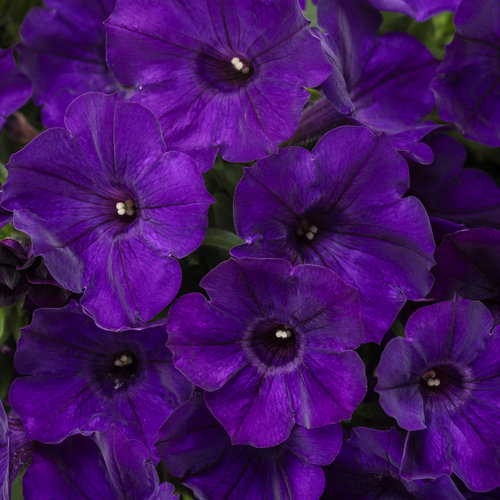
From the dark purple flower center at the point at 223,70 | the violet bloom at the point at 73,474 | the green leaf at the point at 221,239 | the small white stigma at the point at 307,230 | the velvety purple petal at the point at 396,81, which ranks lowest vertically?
the violet bloom at the point at 73,474

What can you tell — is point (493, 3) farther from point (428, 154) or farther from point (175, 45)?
point (175, 45)

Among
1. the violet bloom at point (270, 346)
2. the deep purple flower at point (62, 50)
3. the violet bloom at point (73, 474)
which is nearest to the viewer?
the violet bloom at point (270, 346)

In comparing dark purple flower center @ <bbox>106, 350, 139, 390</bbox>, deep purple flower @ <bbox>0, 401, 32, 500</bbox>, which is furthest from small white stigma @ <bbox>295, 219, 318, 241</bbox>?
deep purple flower @ <bbox>0, 401, 32, 500</bbox>

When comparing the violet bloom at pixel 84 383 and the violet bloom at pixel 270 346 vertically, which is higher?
the violet bloom at pixel 270 346

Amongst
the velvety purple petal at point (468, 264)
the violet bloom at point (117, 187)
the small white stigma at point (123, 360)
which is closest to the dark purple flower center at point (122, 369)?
the small white stigma at point (123, 360)

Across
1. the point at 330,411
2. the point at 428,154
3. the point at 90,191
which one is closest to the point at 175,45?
Result: the point at 90,191

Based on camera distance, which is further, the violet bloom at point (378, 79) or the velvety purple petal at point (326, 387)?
the violet bloom at point (378, 79)

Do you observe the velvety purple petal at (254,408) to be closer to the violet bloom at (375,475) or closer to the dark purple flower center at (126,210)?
the violet bloom at (375,475)
